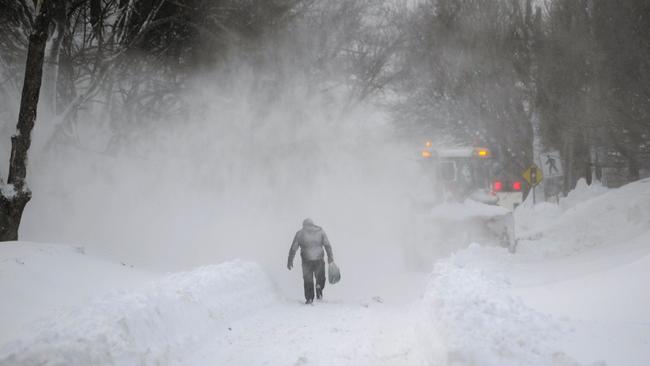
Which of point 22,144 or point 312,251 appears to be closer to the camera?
point 22,144

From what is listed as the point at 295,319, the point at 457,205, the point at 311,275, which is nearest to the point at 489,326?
the point at 295,319

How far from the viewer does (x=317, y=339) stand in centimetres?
743

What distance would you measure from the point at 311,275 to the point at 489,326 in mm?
6122

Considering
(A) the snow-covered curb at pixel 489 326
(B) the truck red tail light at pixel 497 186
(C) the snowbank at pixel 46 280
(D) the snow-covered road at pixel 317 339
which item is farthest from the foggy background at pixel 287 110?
(A) the snow-covered curb at pixel 489 326

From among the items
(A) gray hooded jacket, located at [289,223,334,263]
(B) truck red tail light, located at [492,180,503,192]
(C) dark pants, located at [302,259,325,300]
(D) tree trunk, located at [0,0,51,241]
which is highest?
(D) tree trunk, located at [0,0,51,241]

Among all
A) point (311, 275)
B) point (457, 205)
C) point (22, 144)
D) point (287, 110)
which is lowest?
point (311, 275)

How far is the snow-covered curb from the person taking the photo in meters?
5.02

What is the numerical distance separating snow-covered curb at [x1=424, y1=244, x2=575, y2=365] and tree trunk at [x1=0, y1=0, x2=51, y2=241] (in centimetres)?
686

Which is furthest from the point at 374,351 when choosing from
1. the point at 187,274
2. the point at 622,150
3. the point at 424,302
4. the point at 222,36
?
the point at 622,150

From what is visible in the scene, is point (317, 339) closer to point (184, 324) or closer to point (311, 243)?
point (184, 324)

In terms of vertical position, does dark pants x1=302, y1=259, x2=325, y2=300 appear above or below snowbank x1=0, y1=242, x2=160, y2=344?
below

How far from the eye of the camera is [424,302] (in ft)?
25.9

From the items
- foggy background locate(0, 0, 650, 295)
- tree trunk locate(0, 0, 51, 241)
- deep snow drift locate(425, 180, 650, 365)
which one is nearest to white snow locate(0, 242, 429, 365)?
deep snow drift locate(425, 180, 650, 365)

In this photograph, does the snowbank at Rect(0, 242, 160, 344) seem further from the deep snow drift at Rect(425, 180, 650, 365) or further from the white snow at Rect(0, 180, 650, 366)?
the deep snow drift at Rect(425, 180, 650, 365)
